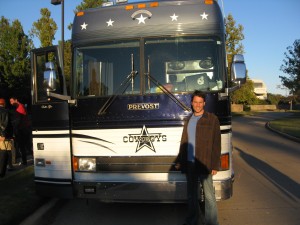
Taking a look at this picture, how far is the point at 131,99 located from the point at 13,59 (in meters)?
24.5

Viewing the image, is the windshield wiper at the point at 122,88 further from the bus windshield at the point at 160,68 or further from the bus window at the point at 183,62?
the bus window at the point at 183,62

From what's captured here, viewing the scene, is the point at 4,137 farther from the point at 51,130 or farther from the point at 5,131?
the point at 51,130

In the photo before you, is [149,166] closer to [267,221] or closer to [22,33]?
[267,221]

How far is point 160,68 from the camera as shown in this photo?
17.2ft

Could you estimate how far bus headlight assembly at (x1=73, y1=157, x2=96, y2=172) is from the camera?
521 cm

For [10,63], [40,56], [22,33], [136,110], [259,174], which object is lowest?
[259,174]

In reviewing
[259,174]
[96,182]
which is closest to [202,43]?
[96,182]

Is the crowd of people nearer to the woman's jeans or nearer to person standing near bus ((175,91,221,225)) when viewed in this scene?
person standing near bus ((175,91,221,225))

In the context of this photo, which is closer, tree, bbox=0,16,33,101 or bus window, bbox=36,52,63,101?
bus window, bbox=36,52,63,101

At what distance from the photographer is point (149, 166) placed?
5035 mm

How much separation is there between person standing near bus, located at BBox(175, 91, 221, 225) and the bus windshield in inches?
22.3

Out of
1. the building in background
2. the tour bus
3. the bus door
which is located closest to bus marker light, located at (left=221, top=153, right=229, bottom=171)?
the tour bus

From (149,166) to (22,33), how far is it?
25318 millimetres

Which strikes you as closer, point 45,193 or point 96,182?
point 96,182
